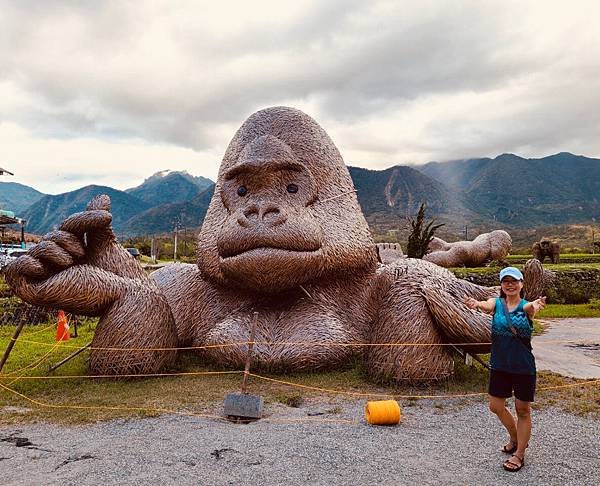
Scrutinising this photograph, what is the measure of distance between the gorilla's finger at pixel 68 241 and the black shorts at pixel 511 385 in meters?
3.99

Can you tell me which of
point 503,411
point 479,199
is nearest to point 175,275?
point 503,411

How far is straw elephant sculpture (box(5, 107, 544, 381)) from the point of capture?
5230mm

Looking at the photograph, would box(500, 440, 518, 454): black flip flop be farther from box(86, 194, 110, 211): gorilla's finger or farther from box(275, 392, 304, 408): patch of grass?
box(86, 194, 110, 211): gorilla's finger

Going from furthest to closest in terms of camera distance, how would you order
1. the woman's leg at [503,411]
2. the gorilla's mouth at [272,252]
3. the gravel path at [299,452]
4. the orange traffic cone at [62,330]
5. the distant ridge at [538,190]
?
the distant ridge at [538,190] < the orange traffic cone at [62,330] < the gorilla's mouth at [272,252] < the woman's leg at [503,411] < the gravel path at [299,452]

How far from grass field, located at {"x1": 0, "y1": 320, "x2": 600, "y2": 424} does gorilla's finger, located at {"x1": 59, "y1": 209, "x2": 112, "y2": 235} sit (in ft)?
5.11

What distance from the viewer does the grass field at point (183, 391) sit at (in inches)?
179

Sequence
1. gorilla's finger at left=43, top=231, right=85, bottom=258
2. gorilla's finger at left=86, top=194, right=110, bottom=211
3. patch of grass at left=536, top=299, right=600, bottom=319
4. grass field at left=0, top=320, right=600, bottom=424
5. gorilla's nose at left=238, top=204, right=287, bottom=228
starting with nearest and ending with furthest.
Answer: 1. grass field at left=0, top=320, right=600, bottom=424
2. gorilla's finger at left=43, top=231, right=85, bottom=258
3. gorilla's finger at left=86, top=194, right=110, bottom=211
4. gorilla's nose at left=238, top=204, right=287, bottom=228
5. patch of grass at left=536, top=299, right=600, bottom=319

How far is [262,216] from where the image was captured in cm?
573

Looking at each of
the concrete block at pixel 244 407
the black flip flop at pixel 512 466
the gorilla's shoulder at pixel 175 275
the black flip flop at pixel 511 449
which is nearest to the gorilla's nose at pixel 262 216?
the gorilla's shoulder at pixel 175 275

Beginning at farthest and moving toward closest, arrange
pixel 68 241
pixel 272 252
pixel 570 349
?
pixel 570 349
pixel 272 252
pixel 68 241

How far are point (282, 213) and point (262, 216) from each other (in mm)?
222

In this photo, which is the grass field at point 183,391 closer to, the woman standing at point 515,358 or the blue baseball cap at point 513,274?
the woman standing at point 515,358

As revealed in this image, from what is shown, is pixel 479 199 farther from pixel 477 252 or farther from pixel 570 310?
pixel 570 310

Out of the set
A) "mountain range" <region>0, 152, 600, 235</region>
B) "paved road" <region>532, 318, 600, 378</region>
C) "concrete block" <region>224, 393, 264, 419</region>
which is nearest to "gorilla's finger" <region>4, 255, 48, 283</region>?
"concrete block" <region>224, 393, 264, 419</region>
